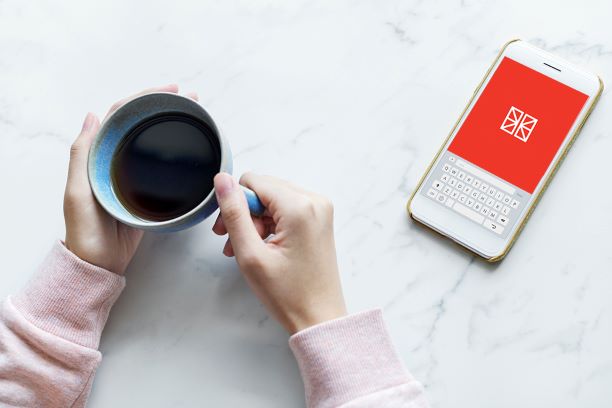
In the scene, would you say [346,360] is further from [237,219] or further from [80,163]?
[80,163]

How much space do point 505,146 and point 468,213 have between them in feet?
0.31

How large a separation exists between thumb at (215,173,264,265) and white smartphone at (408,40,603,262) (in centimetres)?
22

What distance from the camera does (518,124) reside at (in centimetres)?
85

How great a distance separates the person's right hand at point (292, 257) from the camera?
729 millimetres

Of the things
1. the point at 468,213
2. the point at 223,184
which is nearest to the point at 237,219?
the point at 223,184

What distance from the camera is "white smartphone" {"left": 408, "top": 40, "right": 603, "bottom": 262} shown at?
0.84m

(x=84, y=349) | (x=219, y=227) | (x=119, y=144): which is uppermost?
(x=119, y=144)

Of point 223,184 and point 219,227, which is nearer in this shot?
point 223,184

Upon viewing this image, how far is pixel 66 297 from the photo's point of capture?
78cm

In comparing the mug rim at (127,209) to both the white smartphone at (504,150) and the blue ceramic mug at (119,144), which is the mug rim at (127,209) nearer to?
the blue ceramic mug at (119,144)

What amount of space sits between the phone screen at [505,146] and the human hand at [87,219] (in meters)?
0.33

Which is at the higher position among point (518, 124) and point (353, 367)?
point (518, 124)

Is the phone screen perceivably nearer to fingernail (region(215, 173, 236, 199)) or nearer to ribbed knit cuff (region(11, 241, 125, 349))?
fingernail (region(215, 173, 236, 199))

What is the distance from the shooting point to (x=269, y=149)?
0.88 metres
